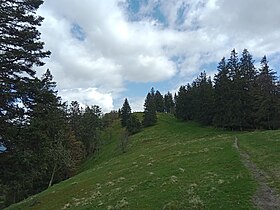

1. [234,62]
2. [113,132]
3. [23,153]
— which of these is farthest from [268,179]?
[113,132]

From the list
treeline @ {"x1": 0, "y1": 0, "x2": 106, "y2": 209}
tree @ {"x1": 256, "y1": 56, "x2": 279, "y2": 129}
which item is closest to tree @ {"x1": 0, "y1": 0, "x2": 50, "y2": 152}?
treeline @ {"x1": 0, "y1": 0, "x2": 106, "y2": 209}

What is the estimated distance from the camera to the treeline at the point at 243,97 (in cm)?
8131

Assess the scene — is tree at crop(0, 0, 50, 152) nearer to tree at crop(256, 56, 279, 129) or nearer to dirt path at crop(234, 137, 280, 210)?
dirt path at crop(234, 137, 280, 210)

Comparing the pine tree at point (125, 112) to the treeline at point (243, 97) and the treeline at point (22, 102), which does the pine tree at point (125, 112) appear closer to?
the treeline at point (243, 97)

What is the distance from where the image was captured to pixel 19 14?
23.1 meters

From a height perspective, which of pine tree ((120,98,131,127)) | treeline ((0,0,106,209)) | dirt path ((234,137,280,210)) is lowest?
dirt path ((234,137,280,210))

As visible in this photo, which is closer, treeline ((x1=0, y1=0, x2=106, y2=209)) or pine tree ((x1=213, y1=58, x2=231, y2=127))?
treeline ((x1=0, y1=0, x2=106, y2=209))

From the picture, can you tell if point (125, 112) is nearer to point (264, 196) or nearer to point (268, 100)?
point (268, 100)

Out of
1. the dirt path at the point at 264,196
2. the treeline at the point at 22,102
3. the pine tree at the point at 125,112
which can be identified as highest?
the pine tree at the point at 125,112

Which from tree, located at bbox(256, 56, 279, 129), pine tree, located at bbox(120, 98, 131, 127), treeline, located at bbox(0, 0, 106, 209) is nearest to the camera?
treeline, located at bbox(0, 0, 106, 209)

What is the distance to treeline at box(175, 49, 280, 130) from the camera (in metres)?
81.3

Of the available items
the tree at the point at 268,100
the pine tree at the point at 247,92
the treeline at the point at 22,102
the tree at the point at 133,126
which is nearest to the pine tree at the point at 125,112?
the tree at the point at 133,126

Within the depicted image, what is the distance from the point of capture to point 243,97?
89438 millimetres

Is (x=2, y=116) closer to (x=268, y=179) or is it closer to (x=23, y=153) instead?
(x=23, y=153)
